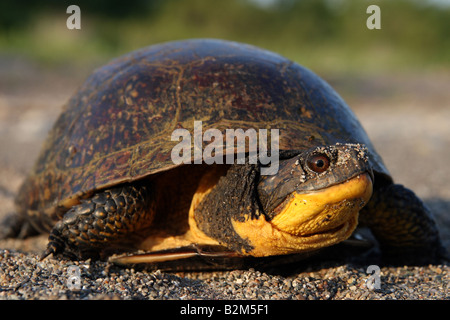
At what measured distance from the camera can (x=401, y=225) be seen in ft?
10.4

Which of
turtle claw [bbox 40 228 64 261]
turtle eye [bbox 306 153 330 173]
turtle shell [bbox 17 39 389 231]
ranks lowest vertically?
turtle claw [bbox 40 228 64 261]

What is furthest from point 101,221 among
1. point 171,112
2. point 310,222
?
point 310,222

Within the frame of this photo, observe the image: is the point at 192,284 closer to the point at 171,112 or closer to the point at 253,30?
the point at 171,112

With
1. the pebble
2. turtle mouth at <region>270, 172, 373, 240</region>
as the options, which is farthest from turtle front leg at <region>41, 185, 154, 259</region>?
turtle mouth at <region>270, 172, 373, 240</region>

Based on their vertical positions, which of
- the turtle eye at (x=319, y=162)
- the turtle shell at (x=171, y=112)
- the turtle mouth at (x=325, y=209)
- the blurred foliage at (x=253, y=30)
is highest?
the blurred foliage at (x=253, y=30)

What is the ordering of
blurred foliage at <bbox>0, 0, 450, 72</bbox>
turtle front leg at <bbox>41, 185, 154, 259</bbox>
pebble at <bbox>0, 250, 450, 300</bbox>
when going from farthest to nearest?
blurred foliage at <bbox>0, 0, 450, 72</bbox> < turtle front leg at <bbox>41, 185, 154, 259</bbox> < pebble at <bbox>0, 250, 450, 300</bbox>

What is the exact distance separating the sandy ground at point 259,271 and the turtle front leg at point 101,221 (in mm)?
119

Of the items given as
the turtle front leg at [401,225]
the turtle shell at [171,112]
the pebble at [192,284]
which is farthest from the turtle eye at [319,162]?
the turtle front leg at [401,225]

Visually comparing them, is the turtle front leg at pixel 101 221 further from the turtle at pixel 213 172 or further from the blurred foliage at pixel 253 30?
the blurred foliage at pixel 253 30

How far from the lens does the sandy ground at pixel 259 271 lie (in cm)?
244

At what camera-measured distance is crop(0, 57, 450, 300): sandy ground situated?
7.99ft

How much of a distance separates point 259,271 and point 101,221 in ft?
2.94

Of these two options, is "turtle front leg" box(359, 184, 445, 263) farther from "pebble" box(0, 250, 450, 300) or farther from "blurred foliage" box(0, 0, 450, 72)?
"blurred foliage" box(0, 0, 450, 72)
